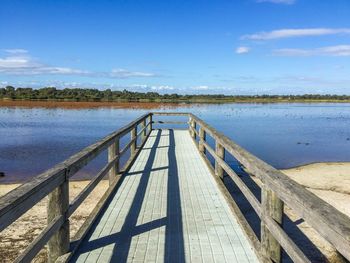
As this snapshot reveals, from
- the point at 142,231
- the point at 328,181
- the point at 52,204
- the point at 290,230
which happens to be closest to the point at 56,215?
the point at 52,204

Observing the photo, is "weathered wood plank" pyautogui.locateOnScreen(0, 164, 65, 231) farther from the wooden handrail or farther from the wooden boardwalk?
the wooden handrail

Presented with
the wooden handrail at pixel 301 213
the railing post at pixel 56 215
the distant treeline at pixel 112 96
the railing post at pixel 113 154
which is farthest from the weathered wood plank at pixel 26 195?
the distant treeline at pixel 112 96

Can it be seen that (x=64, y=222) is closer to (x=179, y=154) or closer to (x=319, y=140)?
(x=179, y=154)

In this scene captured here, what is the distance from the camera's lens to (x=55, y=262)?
3865mm

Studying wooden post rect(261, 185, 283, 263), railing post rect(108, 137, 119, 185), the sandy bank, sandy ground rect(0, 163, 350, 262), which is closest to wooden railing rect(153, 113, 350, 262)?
wooden post rect(261, 185, 283, 263)

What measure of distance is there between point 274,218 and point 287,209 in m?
6.35

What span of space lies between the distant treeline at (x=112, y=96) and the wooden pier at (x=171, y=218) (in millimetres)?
93801

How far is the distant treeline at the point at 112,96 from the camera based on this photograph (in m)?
104

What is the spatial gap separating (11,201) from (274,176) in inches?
92.6

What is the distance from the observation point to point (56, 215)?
377 cm

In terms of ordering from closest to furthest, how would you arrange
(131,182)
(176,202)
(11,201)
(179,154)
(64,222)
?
(11,201) → (64,222) → (176,202) → (131,182) → (179,154)

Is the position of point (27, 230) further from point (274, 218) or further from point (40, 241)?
point (274, 218)

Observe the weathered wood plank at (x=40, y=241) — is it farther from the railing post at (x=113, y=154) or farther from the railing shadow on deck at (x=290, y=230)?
the railing shadow on deck at (x=290, y=230)

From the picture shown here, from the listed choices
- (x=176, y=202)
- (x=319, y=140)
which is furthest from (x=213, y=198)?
(x=319, y=140)
